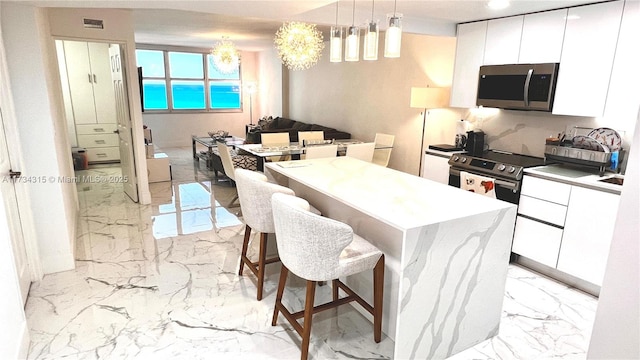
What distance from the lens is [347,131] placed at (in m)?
7.32

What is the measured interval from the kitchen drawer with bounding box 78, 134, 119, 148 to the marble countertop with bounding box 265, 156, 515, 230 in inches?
226

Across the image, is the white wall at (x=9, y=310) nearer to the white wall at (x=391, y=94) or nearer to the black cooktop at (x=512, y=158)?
the black cooktop at (x=512, y=158)

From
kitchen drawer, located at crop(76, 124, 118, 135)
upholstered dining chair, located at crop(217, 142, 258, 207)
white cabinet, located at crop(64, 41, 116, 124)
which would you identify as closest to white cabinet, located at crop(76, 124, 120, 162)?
kitchen drawer, located at crop(76, 124, 118, 135)

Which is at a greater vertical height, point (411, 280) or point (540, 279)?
point (411, 280)

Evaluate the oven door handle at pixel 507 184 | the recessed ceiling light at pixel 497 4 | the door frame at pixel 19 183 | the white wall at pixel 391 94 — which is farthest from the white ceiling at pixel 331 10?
the oven door handle at pixel 507 184

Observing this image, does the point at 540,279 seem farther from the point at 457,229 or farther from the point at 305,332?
the point at 305,332

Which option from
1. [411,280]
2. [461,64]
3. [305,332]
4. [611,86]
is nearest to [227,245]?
[305,332]

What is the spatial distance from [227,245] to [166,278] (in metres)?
0.78

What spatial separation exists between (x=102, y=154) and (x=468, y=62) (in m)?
6.83

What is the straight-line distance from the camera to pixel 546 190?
323 centimetres

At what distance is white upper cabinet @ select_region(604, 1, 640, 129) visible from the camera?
2945 millimetres

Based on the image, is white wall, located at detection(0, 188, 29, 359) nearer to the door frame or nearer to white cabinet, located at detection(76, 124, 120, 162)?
the door frame

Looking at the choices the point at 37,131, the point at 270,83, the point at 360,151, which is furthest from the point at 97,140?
the point at 360,151

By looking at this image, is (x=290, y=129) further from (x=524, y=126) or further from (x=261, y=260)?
(x=261, y=260)
